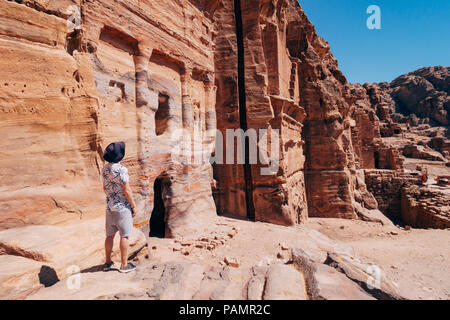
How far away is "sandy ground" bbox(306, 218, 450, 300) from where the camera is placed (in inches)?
202

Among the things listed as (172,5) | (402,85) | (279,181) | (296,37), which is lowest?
(279,181)

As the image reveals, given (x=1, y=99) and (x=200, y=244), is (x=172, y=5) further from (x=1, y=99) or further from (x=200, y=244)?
(x=200, y=244)

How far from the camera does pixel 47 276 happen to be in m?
2.62

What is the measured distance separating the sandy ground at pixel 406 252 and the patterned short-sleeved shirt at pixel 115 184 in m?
5.88

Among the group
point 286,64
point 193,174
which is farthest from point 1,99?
point 286,64

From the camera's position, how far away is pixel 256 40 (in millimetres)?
9070

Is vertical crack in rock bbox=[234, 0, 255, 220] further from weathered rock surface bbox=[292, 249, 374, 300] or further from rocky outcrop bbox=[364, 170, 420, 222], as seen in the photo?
rocky outcrop bbox=[364, 170, 420, 222]

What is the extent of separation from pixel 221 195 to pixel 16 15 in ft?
25.4

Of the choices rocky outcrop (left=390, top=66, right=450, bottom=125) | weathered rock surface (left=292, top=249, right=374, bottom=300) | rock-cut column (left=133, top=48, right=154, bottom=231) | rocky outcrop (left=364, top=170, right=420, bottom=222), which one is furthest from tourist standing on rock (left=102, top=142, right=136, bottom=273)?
rocky outcrop (left=390, top=66, right=450, bottom=125)

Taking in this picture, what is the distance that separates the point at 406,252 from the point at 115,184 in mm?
9234

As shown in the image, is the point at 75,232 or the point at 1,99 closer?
the point at 1,99

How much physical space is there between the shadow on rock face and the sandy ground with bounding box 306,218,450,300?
630 cm

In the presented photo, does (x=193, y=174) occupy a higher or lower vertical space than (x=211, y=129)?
lower

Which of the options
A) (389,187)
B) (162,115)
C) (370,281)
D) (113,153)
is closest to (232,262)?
(370,281)
